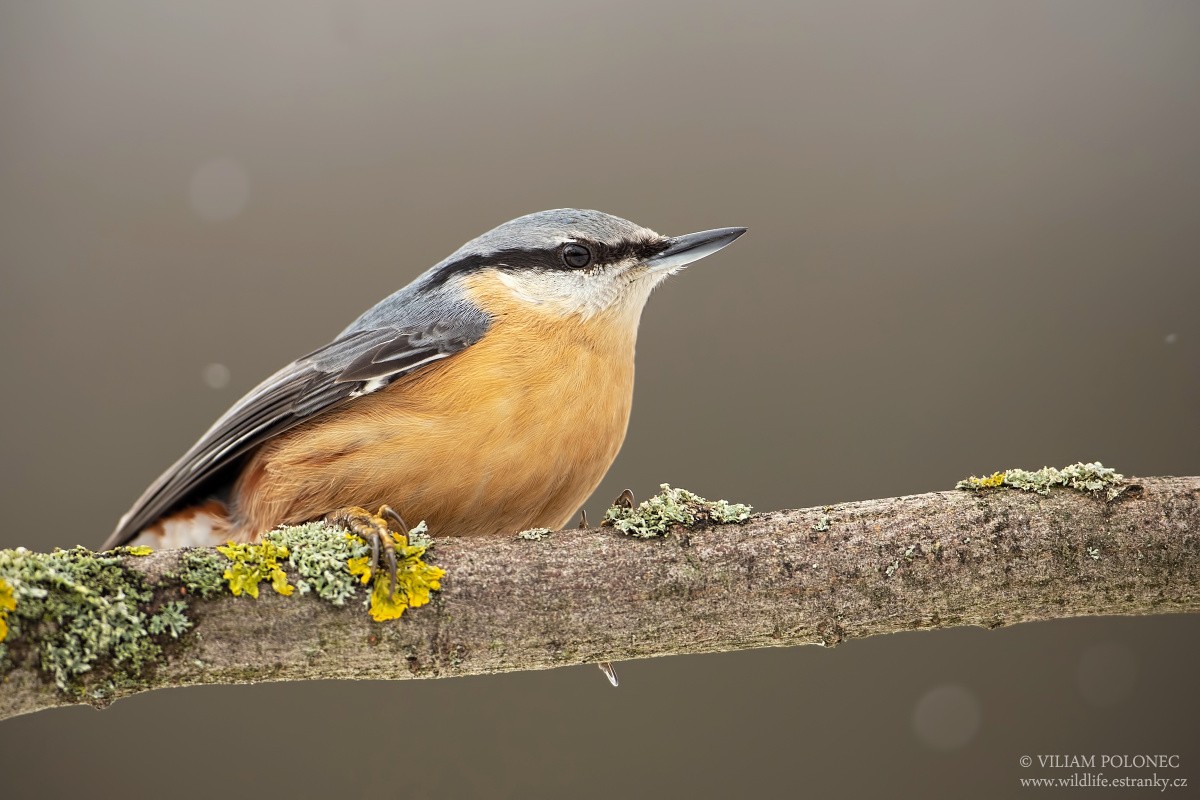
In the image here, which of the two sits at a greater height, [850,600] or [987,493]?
[987,493]

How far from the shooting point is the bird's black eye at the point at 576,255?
90.8 inches

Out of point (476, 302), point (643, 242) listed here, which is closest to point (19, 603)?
point (476, 302)

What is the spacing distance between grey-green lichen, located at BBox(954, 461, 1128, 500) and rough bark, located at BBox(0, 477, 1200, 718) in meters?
0.02

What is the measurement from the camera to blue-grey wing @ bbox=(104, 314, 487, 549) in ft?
7.09

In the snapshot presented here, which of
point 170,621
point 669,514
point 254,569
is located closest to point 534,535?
point 669,514

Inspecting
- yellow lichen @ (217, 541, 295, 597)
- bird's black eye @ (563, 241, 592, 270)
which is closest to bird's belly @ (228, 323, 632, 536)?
bird's black eye @ (563, 241, 592, 270)

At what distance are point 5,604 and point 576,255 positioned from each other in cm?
139

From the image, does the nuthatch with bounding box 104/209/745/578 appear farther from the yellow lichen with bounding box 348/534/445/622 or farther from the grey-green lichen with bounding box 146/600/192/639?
the grey-green lichen with bounding box 146/600/192/639

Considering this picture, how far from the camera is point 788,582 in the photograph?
5.67 ft

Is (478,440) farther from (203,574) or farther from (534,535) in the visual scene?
(203,574)

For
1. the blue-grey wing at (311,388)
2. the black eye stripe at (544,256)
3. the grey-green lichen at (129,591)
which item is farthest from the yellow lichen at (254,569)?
the black eye stripe at (544,256)

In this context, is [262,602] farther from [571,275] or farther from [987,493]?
[987,493]

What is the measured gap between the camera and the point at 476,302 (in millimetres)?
2271

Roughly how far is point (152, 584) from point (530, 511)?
0.83 meters
